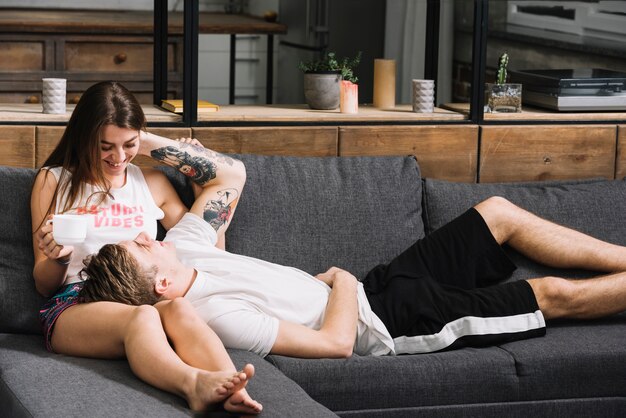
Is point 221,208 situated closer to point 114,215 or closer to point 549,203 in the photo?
point 114,215

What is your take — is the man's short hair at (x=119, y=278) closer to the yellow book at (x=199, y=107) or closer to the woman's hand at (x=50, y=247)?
the woman's hand at (x=50, y=247)

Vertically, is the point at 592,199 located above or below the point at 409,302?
above

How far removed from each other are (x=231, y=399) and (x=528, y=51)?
2896 millimetres

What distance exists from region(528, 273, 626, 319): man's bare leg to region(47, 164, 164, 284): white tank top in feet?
3.71

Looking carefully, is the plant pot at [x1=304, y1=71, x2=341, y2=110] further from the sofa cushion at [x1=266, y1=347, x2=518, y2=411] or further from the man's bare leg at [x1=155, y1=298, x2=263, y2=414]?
the man's bare leg at [x1=155, y1=298, x2=263, y2=414]

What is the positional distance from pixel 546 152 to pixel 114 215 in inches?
62.3

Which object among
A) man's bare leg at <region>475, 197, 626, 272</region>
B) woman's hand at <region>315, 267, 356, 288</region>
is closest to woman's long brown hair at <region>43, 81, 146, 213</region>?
woman's hand at <region>315, 267, 356, 288</region>

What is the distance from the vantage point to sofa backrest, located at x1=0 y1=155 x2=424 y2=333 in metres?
3.01

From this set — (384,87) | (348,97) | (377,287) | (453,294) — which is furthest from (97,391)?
(384,87)

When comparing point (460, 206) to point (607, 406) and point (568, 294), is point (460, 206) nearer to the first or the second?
point (568, 294)

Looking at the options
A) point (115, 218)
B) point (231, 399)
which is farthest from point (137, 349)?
point (115, 218)

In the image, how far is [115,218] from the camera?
279 cm

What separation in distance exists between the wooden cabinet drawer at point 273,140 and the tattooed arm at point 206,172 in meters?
0.29

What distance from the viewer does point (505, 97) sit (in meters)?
3.59
